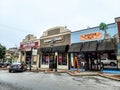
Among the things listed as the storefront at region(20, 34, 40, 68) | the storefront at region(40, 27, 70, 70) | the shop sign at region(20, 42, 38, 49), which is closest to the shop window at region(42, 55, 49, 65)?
the storefront at region(40, 27, 70, 70)

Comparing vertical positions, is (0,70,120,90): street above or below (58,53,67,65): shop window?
below

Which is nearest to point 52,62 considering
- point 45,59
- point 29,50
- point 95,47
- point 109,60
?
point 45,59

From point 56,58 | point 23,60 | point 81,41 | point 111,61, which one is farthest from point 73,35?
point 23,60

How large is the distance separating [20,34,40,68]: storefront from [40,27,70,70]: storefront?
1.80 meters

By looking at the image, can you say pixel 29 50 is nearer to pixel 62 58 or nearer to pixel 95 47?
pixel 62 58

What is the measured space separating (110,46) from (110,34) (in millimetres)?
1748

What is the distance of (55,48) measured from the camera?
952 inches

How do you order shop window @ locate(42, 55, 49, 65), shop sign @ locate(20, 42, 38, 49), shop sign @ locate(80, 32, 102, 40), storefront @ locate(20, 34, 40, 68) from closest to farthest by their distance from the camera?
shop sign @ locate(80, 32, 102, 40)
shop window @ locate(42, 55, 49, 65)
storefront @ locate(20, 34, 40, 68)
shop sign @ locate(20, 42, 38, 49)

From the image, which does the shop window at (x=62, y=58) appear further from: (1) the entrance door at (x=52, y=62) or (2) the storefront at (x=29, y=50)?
(2) the storefront at (x=29, y=50)

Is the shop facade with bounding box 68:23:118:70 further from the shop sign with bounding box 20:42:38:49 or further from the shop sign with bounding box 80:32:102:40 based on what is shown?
the shop sign with bounding box 20:42:38:49

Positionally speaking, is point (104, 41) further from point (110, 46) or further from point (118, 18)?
point (118, 18)

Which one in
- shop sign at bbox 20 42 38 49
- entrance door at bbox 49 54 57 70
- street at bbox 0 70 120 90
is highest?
shop sign at bbox 20 42 38 49

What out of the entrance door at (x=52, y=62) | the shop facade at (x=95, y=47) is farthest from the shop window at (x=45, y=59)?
the shop facade at (x=95, y=47)

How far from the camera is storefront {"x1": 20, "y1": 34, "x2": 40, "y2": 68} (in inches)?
1141
